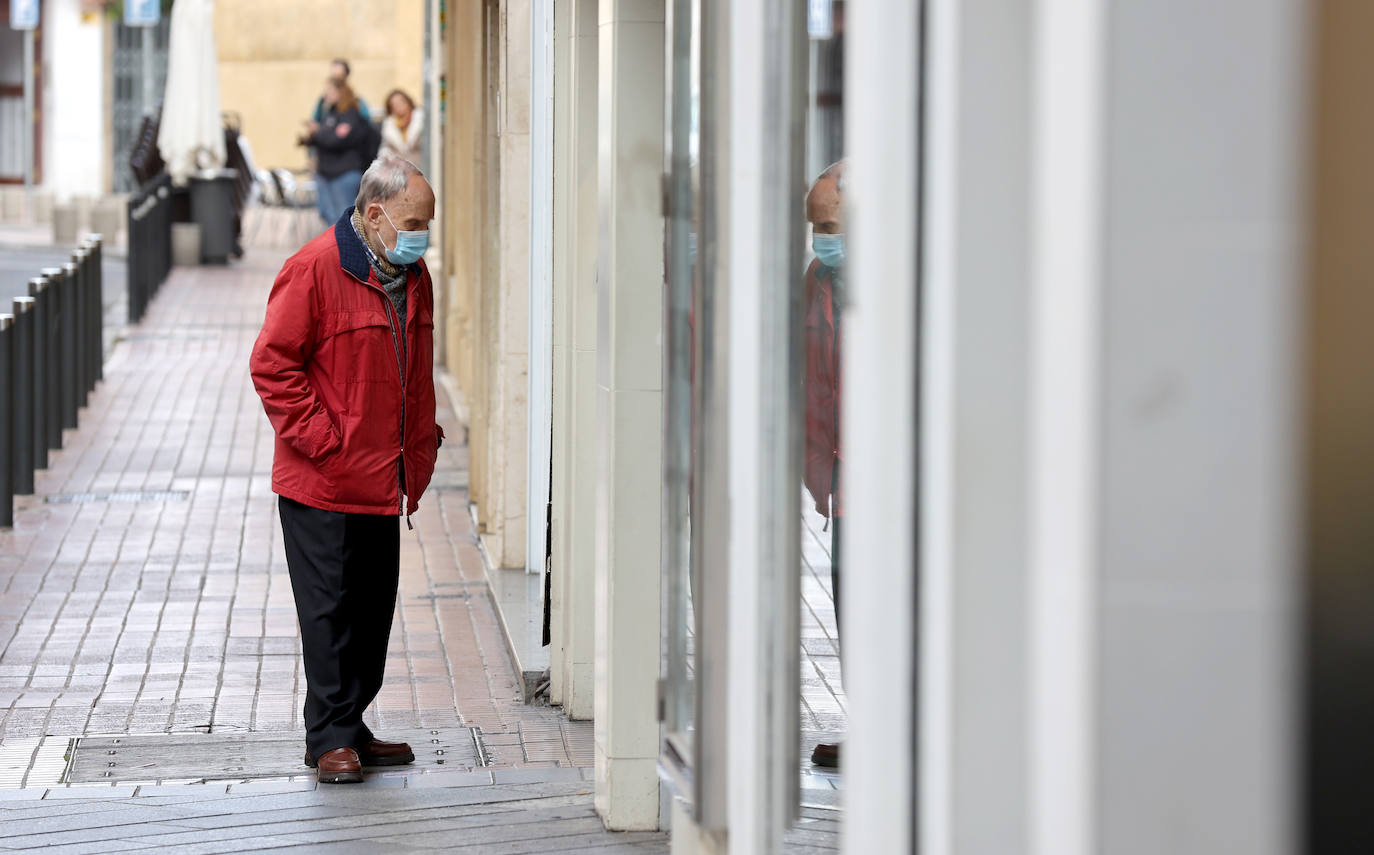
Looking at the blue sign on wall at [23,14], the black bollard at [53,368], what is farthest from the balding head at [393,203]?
the blue sign on wall at [23,14]

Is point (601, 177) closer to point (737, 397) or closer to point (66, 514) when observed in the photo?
point (737, 397)

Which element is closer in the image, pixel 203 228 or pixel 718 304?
pixel 718 304

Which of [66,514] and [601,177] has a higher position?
[601,177]

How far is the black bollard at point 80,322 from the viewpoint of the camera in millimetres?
13742

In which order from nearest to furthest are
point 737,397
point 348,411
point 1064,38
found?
point 1064,38 → point 737,397 → point 348,411

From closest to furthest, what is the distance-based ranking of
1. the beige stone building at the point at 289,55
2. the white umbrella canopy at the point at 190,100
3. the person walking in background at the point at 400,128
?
the person walking in background at the point at 400,128, the white umbrella canopy at the point at 190,100, the beige stone building at the point at 289,55

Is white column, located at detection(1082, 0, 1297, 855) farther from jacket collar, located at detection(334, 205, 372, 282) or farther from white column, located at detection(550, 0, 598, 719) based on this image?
white column, located at detection(550, 0, 598, 719)

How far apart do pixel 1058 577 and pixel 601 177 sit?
3492mm

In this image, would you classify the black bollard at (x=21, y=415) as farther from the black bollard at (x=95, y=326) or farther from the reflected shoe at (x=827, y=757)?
the reflected shoe at (x=827, y=757)

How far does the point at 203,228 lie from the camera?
986 inches

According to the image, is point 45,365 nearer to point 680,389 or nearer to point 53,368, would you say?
point 53,368

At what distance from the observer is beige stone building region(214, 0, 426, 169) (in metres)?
33.4

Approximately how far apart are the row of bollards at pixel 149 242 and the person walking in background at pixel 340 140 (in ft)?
5.90

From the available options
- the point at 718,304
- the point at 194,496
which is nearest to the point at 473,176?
the point at 194,496
